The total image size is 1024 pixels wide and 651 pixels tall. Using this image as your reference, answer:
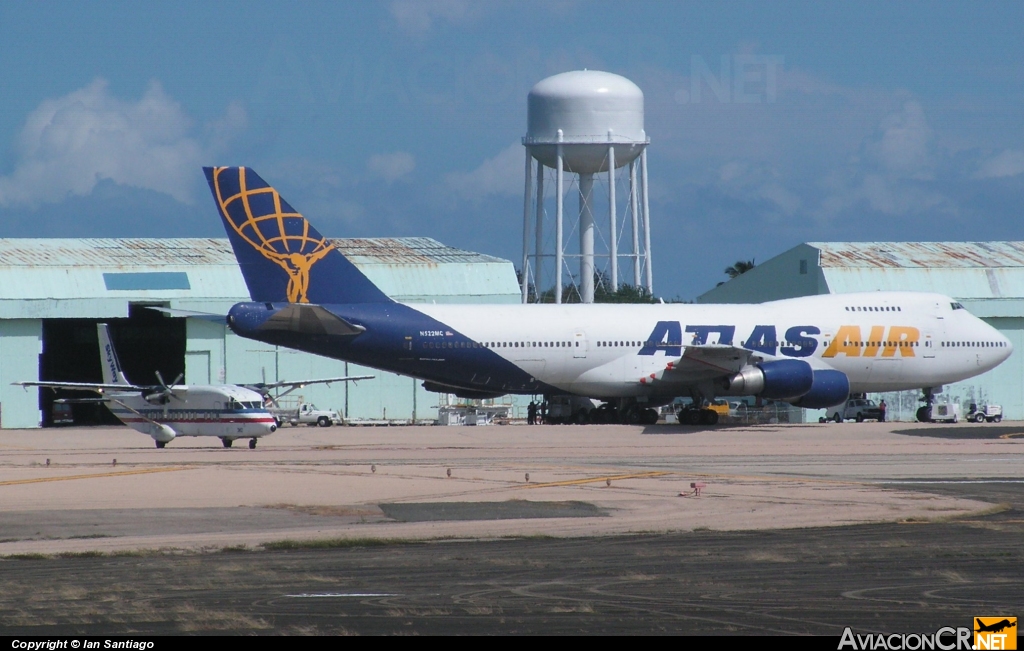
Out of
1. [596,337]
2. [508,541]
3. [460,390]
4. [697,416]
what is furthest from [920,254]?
[508,541]

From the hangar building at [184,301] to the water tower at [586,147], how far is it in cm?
710

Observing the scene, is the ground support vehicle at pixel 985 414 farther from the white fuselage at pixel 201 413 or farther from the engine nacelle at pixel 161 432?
the engine nacelle at pixel 161 432

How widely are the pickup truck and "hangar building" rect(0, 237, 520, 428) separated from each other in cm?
112

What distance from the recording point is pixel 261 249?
140 ft

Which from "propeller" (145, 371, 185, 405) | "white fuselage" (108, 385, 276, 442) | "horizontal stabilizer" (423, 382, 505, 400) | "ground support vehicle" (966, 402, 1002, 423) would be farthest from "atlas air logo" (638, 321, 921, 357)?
"propeller" (145, 371, 185, 405)

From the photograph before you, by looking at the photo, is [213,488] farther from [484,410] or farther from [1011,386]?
[1011,386]

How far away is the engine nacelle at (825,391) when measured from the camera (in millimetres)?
44438

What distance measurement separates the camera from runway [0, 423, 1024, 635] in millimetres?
11383

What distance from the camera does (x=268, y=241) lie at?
1686 inches

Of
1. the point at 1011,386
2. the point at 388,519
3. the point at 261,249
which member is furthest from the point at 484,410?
the point at 388,519

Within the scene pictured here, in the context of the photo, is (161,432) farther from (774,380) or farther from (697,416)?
(774,380)

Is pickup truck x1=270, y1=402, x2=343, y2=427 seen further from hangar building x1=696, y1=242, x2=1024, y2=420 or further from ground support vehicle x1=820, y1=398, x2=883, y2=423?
hangar building x1=696, y1=242, x2=1024, y2=420

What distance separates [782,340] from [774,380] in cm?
344

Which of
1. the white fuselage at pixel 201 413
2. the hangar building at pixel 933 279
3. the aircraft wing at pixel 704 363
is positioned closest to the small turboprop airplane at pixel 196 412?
the white fuselage at pixel 201 413
